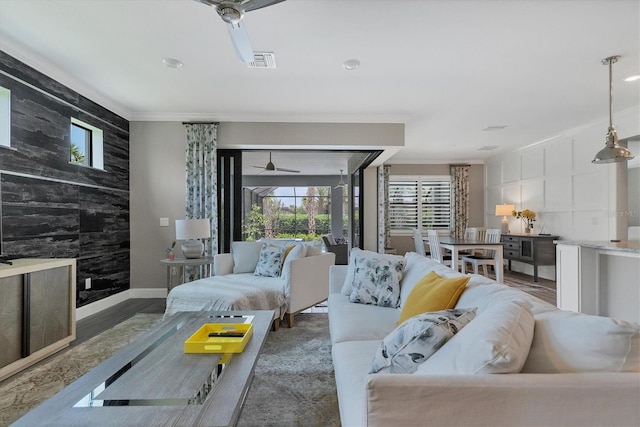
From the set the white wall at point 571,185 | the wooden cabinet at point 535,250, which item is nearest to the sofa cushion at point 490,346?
the white wall at point 571,185

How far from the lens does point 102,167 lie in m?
4.18

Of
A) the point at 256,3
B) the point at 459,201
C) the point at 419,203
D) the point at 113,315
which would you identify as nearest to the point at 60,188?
the point at 113,315

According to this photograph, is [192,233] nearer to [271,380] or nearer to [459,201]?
[271,380]

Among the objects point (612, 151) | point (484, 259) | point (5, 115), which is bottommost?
point (484, 259)

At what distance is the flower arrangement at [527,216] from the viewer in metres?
6.46

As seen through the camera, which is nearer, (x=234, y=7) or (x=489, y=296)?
(x=489, y=296)

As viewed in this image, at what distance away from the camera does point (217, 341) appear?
5.70ft

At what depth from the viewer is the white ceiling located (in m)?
2.38

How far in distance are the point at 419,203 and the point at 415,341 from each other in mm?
7683

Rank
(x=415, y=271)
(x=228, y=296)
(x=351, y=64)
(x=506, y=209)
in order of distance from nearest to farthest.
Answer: (x=415, y=271), (x=228, y=296), (x=351, y=64), (x=506, y=209)

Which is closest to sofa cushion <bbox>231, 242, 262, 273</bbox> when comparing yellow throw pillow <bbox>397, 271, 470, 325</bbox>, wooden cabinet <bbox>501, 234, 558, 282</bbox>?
yellow throw pillow <bbox>397, 271, 470, 325</bbox>

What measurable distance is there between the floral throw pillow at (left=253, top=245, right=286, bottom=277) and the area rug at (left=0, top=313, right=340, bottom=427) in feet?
2.46

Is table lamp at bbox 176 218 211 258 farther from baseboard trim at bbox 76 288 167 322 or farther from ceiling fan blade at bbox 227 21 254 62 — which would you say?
ceiling fan blade at bbox 227 21 254 62

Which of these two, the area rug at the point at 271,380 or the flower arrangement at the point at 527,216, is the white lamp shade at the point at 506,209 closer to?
the flower arrangement at the point at 527,216
